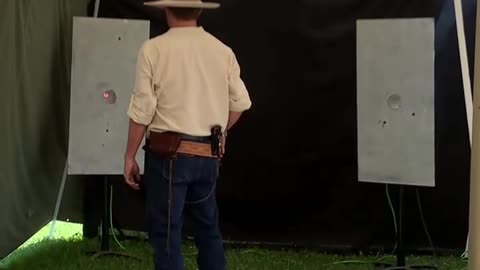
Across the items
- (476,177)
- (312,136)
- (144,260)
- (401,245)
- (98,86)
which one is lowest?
(144,260)

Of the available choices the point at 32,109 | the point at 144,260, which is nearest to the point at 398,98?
the point at 144,260

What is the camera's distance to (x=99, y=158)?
14.4 ft

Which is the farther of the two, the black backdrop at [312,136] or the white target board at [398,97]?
the black backdrop at [312,136]

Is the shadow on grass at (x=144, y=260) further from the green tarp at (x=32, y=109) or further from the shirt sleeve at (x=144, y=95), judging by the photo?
the shirt sleeve at (x=144, y=95)

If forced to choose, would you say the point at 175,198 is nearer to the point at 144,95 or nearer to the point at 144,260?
the point at 144,95

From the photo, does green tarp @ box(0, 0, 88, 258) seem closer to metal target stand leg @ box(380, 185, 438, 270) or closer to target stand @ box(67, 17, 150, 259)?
target stand @ box(67, 17, 150, 259)

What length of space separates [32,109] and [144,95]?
153cm

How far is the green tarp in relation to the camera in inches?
163

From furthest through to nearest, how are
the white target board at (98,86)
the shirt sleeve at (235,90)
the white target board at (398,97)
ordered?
the white target board at (98,86)
the white target board at (398,97)
the shirt sleeve at (235,90)

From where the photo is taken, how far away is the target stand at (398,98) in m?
4.00

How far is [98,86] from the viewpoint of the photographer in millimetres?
4371

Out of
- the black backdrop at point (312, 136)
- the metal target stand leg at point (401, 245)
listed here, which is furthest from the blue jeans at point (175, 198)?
the black backdrop at point (312, 136)

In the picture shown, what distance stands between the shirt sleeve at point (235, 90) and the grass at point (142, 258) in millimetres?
1325

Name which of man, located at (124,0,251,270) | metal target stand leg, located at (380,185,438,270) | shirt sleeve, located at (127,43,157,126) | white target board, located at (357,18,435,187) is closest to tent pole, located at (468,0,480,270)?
man, located at (124,0,251,270)
